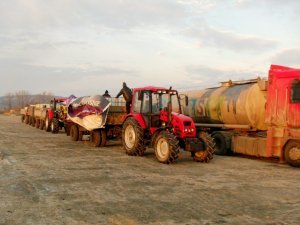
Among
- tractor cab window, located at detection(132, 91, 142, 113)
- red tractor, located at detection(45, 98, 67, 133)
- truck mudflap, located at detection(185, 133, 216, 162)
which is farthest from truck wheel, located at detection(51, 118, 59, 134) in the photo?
truck mudflap, located at detection(185, 133, 216, 162)

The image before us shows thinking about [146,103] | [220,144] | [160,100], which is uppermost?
[160,100]

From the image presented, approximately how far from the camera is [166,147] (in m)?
12.0

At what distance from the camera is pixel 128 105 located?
14.9 meters

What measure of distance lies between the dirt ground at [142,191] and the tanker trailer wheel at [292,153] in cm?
24

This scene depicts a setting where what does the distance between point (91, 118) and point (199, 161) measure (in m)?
5.89

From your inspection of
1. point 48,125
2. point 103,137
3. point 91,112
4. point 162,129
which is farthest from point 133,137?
point 48,125

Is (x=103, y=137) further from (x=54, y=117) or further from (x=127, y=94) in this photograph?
(x=54, y=117)

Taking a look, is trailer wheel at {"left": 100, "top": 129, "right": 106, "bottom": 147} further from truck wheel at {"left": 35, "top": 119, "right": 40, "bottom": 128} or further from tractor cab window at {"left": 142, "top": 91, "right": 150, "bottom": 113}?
truck wheel at {"left": 35, "top": 119, "right": 40, "bottom": 128}

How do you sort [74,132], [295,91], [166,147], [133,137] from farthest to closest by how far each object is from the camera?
[74,132] < [133,137] < [295,91] < [166,147]

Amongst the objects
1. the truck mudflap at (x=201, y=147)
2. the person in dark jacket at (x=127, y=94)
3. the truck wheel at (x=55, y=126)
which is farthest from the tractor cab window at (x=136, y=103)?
the truck wheel at (x=55, y=126)

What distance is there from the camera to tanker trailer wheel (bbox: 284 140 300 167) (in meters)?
12.1

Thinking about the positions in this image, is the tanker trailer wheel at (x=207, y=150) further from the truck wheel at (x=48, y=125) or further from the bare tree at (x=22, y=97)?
the bare tree at (x=22, y=97)

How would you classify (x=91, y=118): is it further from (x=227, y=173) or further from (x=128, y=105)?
(x=227, y=173)

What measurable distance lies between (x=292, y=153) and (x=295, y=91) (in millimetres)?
2104
